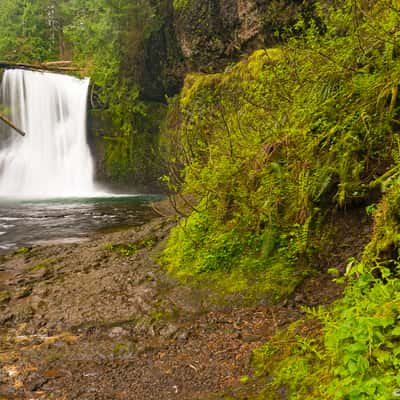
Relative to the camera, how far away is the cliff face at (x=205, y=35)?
13.0 meters

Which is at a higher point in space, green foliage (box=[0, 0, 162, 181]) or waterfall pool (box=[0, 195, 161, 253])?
green foliage (box=[0, 0, 162, 181])

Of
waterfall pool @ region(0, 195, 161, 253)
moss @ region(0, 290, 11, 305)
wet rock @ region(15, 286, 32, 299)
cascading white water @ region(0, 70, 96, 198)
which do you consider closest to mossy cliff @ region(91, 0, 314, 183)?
cascading white water @ region(0, 70, 96, 198)

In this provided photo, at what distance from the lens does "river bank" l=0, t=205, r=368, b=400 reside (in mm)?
3479

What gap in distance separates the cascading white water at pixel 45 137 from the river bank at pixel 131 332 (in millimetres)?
17408

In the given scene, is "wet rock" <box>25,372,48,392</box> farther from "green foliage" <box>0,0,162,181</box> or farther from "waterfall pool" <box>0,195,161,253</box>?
"green foliage" <box>0,0,162,181</box>

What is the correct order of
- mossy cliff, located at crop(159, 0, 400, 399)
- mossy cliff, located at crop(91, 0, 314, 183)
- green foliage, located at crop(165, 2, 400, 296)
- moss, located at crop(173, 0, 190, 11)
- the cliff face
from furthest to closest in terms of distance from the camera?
moss, located at crop(173, 0, 190, 11)
mossy cliff, located at crop(91, 0, 314, 183)
the cliff face
green foliage, located at crop(165, 2, 400, 296)
mossy cliff, located at crop(159, 0, 400, 399)

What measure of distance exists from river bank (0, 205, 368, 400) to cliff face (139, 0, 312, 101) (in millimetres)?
7833

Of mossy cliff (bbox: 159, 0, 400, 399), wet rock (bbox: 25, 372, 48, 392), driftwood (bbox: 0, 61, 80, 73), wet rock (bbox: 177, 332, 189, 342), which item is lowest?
wet rock (bbox: 25, 372, 48, 392)

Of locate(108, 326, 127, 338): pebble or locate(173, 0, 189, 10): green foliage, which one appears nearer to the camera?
locate(108, 326, 127, 338): pebble

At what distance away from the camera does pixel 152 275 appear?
5.82 m

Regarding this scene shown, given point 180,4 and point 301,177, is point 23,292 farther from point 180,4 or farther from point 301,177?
point 180,4

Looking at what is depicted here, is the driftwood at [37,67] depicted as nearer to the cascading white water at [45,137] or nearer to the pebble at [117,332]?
the cascading white water at [45,137]

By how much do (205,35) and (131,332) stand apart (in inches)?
564

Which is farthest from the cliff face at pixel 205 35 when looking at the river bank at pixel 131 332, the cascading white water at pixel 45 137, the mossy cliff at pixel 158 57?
the river bank at pixel 131 332
